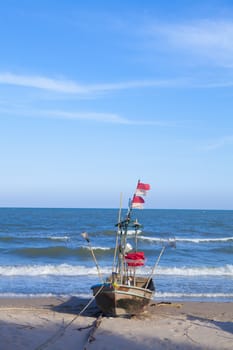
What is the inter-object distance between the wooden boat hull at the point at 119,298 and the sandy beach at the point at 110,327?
0.27 m

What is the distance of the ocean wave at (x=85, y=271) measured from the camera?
20.1 metres

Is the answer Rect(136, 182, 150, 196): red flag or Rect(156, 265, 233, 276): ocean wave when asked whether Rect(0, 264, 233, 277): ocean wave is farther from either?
Rect(136, 182, 150, 196): red flag

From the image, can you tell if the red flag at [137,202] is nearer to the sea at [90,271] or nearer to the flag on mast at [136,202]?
the flag on mast at [136,202]

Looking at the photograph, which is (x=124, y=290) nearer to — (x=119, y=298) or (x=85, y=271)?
(x=119, y=298)

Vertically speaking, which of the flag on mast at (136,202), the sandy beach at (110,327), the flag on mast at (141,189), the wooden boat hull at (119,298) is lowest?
the sandy beach at (110,327)

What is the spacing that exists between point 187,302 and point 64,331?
5168 mm

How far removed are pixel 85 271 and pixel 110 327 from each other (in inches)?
410

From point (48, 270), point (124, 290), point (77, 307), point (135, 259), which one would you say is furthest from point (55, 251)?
point (124, 290)

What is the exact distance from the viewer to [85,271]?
68.3 feet

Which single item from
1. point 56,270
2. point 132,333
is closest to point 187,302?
point 132,333

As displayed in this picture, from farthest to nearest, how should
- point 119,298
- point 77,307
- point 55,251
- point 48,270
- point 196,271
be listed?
point 55,251, point 196,271, point 48,270, point 77,307, point 119,298

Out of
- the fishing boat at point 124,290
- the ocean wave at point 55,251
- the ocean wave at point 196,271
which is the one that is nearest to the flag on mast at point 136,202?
the fishing boat at point 124,290

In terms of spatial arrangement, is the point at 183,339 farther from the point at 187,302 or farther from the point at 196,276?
the point at 196,276

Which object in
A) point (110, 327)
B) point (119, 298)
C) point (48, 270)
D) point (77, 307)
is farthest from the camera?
point (48, 270)
